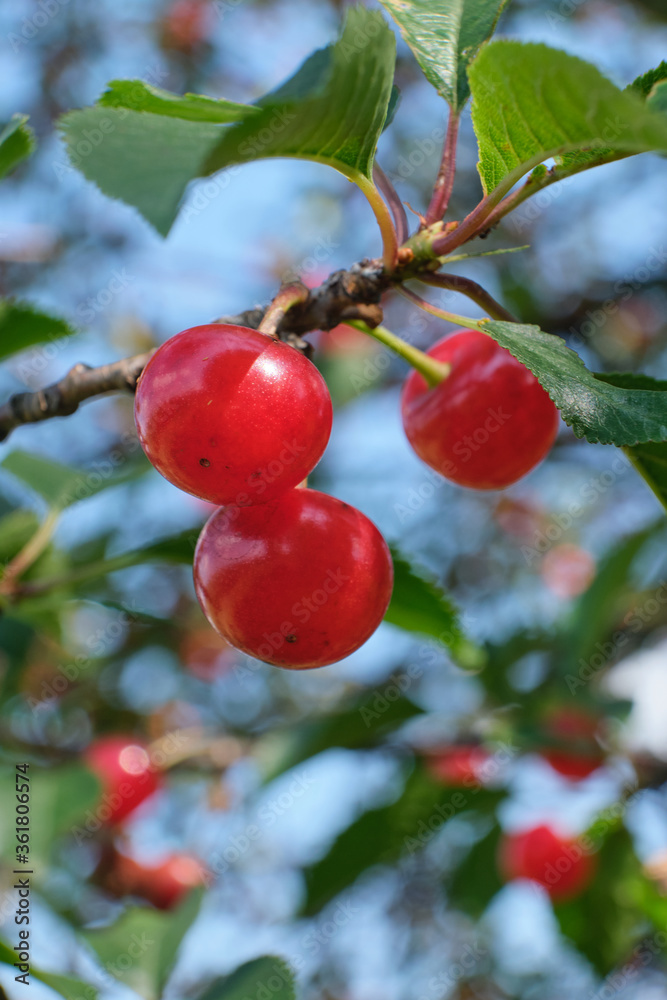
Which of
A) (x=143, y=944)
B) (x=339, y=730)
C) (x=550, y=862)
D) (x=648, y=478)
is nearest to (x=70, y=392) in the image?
(x=648, y=478)

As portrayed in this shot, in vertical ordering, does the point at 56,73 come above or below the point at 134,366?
below

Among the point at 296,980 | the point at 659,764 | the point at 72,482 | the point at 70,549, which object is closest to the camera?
the point at 296,980

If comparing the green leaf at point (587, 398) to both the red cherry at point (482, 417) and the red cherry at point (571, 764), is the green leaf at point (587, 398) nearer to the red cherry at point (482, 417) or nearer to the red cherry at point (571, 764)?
the red cherry at point (482, 417)

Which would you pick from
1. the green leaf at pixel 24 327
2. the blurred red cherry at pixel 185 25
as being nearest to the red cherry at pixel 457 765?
the green leaf at pixel 24 327

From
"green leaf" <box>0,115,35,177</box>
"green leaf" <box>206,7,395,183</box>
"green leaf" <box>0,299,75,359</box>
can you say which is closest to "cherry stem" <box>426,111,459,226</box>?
"green leaf" <box>206,7,395,183</box>

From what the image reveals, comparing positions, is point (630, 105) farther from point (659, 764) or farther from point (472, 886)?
point (472, 886)

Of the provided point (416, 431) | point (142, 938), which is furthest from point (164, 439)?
point (142, 938)

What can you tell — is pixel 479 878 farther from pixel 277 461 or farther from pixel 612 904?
pixel 277 461
